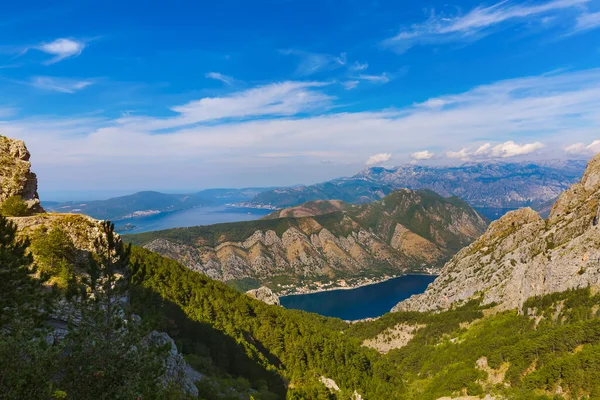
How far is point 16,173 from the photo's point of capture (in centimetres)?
3462

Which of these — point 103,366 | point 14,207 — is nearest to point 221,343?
point 14,207

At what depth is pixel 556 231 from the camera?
562 ft

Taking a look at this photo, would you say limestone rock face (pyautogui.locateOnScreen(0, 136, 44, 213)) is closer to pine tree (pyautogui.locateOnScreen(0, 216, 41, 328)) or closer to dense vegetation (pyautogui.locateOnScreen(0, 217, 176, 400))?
pine tree (pyautogui.locateOnScreen(0, 216, 41, 328))

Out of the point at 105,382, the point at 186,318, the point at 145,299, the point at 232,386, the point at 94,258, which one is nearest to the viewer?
the point at 105,382

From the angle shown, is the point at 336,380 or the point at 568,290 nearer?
the point at 336,380

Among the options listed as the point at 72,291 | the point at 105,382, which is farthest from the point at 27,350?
the point at 72,291

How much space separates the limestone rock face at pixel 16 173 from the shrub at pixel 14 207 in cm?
135

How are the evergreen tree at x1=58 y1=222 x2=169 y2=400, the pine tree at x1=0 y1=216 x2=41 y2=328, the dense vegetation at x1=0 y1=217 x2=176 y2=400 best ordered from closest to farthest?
the dense vegetation at x1=0 y1=217 x2=176 y2=400, the evergreen tree at x1=58 y1=222 x2=169 y2=400, the pine tree at x1=0 y1=216 x2=41 y2=328

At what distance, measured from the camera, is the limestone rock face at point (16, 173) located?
33750mm

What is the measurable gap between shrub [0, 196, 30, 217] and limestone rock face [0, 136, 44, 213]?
4.43 ft

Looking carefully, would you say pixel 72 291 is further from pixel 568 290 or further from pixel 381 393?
pixel 568 290

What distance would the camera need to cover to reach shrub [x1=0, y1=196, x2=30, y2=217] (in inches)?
1233

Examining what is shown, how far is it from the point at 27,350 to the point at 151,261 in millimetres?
94089

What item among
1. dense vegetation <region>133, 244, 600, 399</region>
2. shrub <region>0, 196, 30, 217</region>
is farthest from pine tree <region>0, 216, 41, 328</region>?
dense vegetation <region>133, 244, 600, 399</region>
